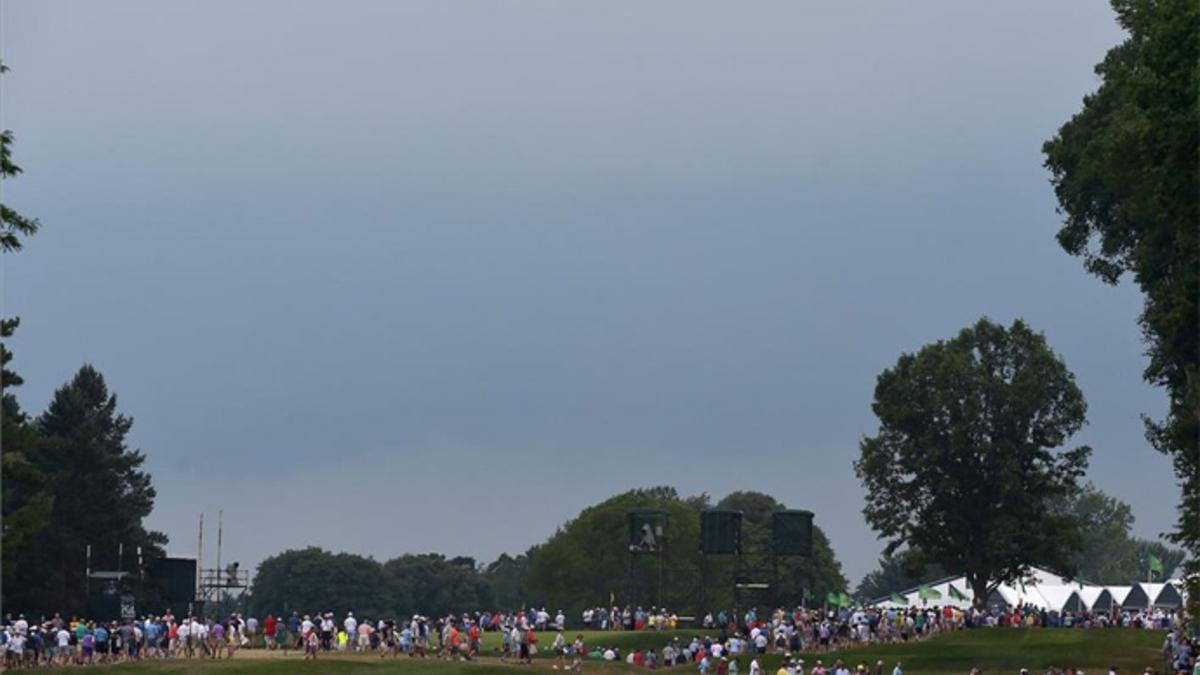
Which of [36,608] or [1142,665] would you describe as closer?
[1142,665]

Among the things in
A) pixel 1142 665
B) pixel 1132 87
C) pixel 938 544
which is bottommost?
pixel 1142 665

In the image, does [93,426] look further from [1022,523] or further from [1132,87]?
[1132,87]

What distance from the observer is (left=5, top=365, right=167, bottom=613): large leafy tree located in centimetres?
10131

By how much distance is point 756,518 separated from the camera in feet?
578

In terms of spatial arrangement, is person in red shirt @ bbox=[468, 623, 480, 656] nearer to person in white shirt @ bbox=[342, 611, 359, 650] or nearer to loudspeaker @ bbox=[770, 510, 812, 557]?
person in white shirt @ bbox=[342, 611, 359, 650]

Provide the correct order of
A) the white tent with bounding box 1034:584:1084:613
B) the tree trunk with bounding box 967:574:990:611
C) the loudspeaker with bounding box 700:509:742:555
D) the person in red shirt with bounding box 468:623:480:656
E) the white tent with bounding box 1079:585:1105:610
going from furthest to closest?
the white tent with bounding box 1079:585:1105:610, the white tent with bounding box 1034:584:1084:613, the loudspeaker with bounding box 700:509:742:555, the tree trunk with bounding box 967:574:990:611, the person in red shirt with bounding box 468:623:480:656

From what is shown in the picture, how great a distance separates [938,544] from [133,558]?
43866 millimetres

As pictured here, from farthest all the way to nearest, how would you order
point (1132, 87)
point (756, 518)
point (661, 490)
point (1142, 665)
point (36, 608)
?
point (661, 490) → point (756, 518) → point (36, 608) → point (1142, 665) → point (1132, 87)

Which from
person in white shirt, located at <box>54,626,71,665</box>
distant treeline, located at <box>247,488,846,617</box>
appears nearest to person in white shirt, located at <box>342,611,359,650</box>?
person in white shirt, located at <box>54,626,71,665</box>

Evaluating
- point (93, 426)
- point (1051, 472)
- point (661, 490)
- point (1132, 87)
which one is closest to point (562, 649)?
point (1051, 472)

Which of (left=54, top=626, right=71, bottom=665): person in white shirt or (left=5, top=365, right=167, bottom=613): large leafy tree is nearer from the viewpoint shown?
(left=54, top=626, right=71, bottom=665): person in white shirt

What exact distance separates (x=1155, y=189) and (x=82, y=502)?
74384mm

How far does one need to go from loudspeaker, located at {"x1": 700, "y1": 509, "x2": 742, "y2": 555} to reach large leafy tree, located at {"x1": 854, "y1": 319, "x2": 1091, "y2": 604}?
808 cm

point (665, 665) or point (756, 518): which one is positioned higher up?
point (756, 518)
